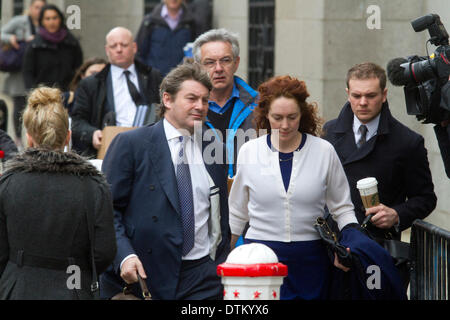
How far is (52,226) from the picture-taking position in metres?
4.92

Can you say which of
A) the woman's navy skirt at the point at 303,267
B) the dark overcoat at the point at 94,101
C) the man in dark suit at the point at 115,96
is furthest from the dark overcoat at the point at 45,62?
the woman's navy skirt at the point at 303,267

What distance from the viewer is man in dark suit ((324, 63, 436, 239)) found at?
646cm

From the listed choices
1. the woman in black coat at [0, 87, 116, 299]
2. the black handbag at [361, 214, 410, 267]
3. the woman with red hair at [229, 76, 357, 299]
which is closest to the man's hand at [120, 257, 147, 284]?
the woman in black coat at [0, 87, 116, 299]

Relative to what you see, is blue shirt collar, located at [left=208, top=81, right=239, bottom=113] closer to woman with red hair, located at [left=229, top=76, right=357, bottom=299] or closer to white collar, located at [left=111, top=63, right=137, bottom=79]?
woman with red hair, located at [left=229, top=76, right=357, bottom=299]

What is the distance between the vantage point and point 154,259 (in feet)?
18.3

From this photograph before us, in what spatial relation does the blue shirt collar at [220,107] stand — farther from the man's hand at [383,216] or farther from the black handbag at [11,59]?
the black handbag at [11,59]

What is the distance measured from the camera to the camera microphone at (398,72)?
6270 millimetres

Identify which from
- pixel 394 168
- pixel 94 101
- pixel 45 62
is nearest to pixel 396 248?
pixel 394 168

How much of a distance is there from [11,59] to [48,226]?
33.6 ft

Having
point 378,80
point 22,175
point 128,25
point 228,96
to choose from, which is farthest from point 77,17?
point 128,25

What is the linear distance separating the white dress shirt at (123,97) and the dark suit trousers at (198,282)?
3492mm

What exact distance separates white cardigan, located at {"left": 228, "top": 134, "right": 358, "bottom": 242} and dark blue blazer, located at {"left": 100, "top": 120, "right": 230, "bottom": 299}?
1.16 feet

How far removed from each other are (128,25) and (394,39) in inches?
269

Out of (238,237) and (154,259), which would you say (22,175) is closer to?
(154,259)
